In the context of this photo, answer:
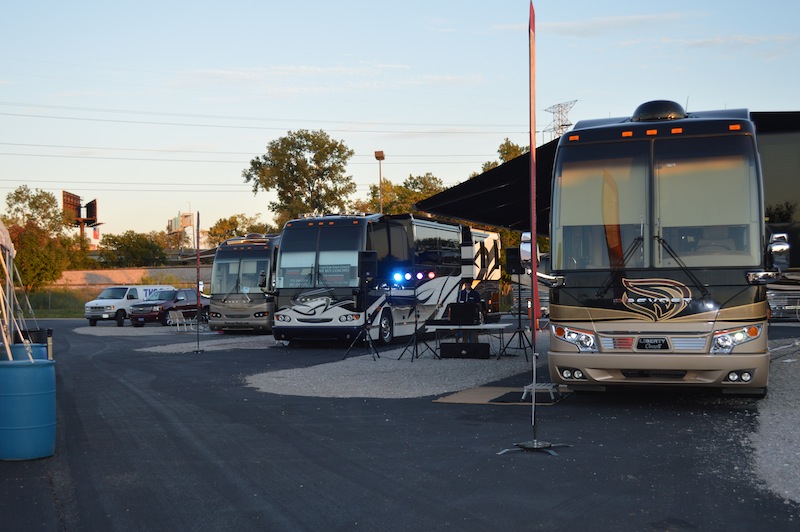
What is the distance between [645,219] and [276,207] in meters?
55.9

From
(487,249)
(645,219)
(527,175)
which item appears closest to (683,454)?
(645,219)

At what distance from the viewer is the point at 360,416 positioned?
11.6m

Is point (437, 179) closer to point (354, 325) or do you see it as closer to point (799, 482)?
point (354, 325)

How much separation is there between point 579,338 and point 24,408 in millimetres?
6310

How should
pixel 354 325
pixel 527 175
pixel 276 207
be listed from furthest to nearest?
1. pixel 276 207
2. pixel 354 325
3. pixel 527 175

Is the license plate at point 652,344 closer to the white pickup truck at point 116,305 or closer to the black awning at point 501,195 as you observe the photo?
the black awning at point 501,195

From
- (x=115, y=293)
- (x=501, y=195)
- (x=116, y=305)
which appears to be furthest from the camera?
(x=115, y=293)

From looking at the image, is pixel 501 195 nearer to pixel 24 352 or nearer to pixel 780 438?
pixel 780 438

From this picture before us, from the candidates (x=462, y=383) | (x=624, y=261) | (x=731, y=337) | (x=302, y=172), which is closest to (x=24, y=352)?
(x=462, y=383)

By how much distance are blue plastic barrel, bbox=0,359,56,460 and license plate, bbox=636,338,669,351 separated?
656 cm

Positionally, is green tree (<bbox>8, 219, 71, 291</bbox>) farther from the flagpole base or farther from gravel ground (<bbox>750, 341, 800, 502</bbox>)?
the flagpole base

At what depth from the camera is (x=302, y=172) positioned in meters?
65.6

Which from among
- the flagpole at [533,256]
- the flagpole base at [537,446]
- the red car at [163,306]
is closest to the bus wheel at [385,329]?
the flagpole at [533,256]

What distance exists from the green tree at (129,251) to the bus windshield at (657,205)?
82.9 m
